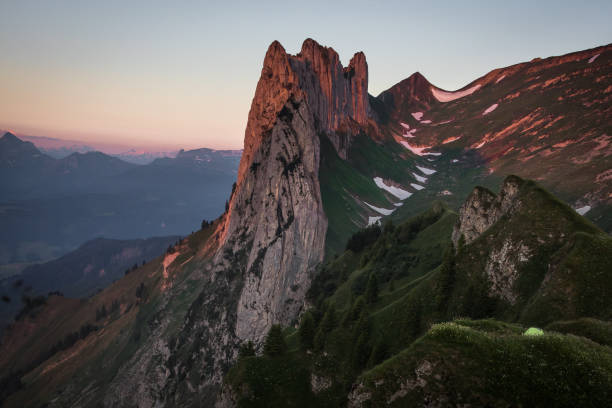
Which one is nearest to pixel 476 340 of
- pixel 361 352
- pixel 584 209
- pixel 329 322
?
pixel 361 352

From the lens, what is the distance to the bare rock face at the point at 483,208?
37.1 meters

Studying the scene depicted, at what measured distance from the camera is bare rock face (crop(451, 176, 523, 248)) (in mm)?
37094

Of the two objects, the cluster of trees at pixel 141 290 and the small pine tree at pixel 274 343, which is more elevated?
the small pine tree at pixel 274 343

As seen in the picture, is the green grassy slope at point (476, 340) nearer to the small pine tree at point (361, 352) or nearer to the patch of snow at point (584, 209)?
the small pine tree at point (361, 352)

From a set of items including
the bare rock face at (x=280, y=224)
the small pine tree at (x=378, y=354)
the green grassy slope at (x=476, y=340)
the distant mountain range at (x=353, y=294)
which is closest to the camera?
the green grassy slope at (x=476, y=340)

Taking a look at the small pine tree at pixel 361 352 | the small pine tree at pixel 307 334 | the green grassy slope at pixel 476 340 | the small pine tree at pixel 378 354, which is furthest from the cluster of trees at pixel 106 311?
the small pine tree at pixel 378 354

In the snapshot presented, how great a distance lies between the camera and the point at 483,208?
43125 millimetres

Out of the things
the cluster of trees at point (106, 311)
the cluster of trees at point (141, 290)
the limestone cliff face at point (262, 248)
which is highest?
the limestone cliff face at point (262, 248)

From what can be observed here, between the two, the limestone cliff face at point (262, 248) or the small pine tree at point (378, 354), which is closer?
the small pine tree at point (378, 354)

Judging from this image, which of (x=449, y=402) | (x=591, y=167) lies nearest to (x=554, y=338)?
(x=449, y=402)

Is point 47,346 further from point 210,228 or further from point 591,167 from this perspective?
point 591,167

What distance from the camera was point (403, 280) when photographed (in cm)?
5416

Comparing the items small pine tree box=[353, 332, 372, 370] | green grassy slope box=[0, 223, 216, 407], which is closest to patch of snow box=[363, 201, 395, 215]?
green grassy slope box=[0, 223, 216, 407]

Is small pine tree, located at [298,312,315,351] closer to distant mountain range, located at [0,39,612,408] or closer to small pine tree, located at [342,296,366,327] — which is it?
distant mountain range, located at [0,39,612,408]
